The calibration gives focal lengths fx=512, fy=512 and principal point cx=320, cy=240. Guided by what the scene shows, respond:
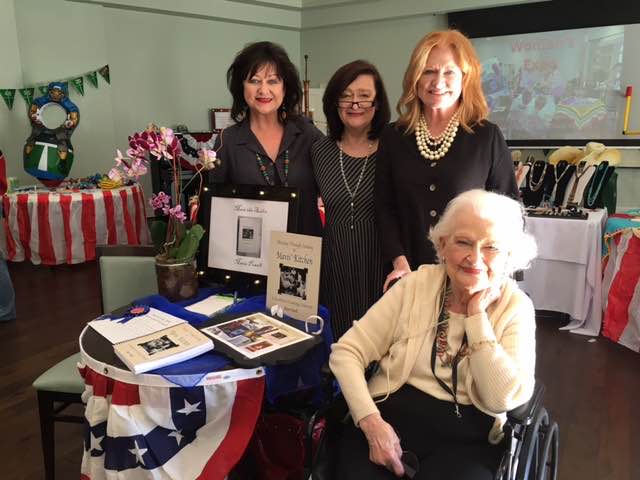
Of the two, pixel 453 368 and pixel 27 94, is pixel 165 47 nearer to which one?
pixel 27 94

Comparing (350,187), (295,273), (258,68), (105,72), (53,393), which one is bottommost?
(53,393)

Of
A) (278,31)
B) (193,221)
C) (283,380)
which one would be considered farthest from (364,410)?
(278,31)

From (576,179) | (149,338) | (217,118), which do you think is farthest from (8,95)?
(576,179)

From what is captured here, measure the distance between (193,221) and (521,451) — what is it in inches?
48.1

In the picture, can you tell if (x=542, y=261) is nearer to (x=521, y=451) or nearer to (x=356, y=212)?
(x=356, y=212)

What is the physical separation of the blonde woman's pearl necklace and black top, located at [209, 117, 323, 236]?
47cm

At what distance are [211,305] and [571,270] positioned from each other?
2.55m

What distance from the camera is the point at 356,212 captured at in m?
1.86

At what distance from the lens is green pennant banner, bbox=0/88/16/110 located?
4.74 metres

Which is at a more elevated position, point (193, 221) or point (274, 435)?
point (193, 221)

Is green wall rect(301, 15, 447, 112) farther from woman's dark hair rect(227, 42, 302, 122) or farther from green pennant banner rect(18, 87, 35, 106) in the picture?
woman's dark hair rect(227, 42, 302, 122)

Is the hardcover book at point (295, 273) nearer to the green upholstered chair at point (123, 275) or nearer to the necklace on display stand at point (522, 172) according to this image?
the green upholstered chair at point (123, 275)

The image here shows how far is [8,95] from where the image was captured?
477cm

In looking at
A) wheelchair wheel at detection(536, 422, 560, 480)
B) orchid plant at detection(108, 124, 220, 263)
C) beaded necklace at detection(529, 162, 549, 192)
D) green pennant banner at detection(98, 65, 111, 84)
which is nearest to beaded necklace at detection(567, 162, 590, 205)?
beaded necklace at detection(529, 162, 549, 192)
